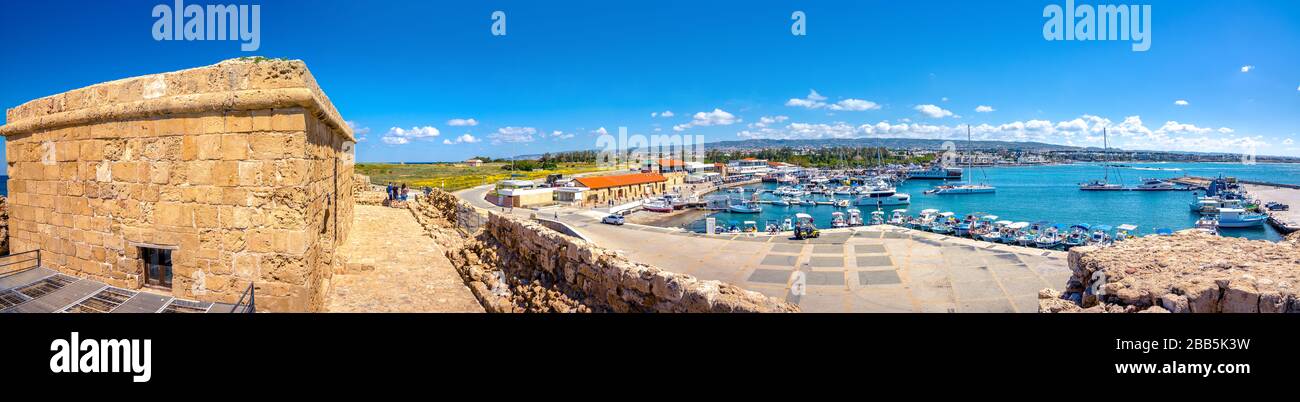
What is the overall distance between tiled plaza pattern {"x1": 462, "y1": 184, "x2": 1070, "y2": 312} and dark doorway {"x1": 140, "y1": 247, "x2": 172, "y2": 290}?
30.8 feet

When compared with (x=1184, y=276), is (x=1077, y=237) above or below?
below

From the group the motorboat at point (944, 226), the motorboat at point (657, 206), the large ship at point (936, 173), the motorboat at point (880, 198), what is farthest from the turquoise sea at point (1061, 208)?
the large ship at point (936, 173)

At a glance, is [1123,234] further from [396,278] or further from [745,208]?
[745,208]

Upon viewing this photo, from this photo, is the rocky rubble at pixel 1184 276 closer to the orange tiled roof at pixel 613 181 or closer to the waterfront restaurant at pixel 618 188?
the waterfront restaurant at pixel 618 188

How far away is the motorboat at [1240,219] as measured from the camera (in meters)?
36.9

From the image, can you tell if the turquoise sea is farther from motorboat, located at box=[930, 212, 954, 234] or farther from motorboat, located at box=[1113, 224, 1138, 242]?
motorboat, located at box=[1113, 224, 1138, 242]

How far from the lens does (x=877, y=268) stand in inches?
486

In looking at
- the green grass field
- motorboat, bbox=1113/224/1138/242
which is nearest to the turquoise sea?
motorboat, bbox=1113/224/1138/242

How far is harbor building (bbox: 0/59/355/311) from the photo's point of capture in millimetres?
5805

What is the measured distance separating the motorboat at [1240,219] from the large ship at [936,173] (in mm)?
70056

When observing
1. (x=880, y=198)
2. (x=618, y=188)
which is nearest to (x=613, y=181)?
(x=618, y=188)

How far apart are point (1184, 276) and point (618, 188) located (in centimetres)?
5178
